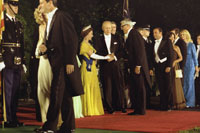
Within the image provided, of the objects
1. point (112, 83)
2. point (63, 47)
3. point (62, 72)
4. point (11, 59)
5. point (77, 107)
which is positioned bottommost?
point (77, 107)

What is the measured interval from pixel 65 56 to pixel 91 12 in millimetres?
16834

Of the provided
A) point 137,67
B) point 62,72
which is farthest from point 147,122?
point 62,72

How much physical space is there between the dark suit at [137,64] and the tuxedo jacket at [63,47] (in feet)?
13.4

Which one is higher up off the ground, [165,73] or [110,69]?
[110,69]

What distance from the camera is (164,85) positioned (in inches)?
535

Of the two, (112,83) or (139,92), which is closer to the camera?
(139,92)

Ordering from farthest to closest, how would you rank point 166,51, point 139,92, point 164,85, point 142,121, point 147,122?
point 164,85, point 166,51, point 139,92, point 142,121, point 147,122

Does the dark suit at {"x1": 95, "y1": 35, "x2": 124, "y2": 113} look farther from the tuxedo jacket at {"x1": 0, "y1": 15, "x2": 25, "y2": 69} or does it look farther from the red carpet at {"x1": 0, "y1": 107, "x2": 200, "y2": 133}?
the tuxedo jacket at {"x1": 0, "y1": 15, "x2": 25, "y2": 69}

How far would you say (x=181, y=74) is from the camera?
46.2 feet

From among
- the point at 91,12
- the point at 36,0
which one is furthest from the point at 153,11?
the point at 36,0

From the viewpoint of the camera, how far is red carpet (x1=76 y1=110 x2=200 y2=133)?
976 cm

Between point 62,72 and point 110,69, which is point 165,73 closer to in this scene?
point 110,69

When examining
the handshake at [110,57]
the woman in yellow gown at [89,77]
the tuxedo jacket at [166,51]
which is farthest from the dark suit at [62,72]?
the tuxedo jacket at [166,51]

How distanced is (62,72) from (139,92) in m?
4.39
